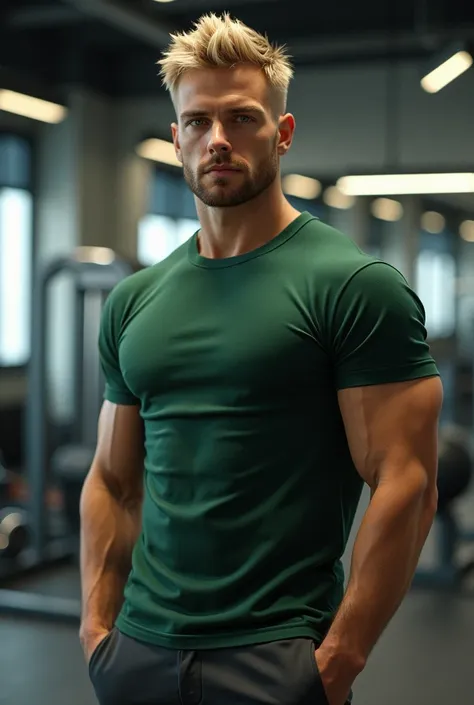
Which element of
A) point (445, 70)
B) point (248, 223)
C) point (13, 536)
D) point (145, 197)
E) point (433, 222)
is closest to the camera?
point (248, 223)

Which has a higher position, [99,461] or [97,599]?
[99,461]

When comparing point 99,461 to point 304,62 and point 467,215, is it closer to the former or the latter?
point 304,62

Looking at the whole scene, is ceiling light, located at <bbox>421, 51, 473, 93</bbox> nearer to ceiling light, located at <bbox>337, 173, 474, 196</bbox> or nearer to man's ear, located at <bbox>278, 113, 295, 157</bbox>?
ceiling light, located at <bbox>337, 173, 474, 196</bbox>

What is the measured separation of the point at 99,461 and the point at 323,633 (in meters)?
0.42

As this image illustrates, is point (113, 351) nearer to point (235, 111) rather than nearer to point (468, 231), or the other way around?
point (235, 111)

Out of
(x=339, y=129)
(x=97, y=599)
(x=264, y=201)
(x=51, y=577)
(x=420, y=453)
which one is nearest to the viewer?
(x=420, y=453)

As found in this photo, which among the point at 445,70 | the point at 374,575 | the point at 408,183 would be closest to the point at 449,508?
the point at 408,183

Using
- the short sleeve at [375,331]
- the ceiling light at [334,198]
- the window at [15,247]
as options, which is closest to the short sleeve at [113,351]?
the short sleeve at [375,331]

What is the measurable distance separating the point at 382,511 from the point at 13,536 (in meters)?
3.61

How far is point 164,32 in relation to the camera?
512 cm

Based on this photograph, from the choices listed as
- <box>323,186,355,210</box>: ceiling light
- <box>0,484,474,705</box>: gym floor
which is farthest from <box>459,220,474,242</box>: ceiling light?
<box>0,484,474,705</box>: gym floor

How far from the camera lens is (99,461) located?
4.65 ft

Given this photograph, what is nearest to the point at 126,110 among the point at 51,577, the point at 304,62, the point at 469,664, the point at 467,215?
the point at 304,62

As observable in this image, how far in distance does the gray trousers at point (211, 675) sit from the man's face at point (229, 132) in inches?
21.4
